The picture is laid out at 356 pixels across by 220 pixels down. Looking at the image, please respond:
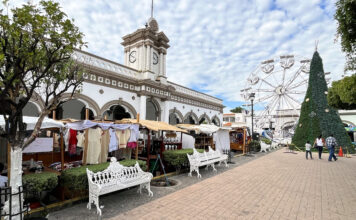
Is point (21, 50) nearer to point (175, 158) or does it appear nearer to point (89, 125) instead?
point (89, 125)

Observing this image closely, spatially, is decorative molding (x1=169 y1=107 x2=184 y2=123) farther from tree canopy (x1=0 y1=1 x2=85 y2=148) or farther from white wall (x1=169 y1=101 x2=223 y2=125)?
tree canopy (x1=0 y1=1 x2=85 y2=148)

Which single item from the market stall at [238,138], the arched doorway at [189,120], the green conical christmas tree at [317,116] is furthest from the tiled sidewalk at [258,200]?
the arched doorway at [189,120]

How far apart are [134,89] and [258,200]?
1207 centimetres

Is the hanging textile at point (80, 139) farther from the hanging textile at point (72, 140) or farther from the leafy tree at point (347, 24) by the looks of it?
the leafy tree at point (347, 24)

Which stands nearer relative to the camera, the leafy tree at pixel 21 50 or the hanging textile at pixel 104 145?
the leafy tree at pixel 21 50

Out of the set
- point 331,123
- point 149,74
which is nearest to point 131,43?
point 149,74

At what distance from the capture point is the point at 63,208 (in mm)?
4977

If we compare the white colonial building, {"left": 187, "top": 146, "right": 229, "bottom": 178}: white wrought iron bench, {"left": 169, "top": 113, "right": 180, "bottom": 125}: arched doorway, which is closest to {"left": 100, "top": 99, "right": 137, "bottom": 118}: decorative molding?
the white colonial building

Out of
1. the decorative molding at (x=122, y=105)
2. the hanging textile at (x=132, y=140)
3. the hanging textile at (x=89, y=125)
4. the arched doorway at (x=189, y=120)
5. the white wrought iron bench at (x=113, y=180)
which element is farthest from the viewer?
the arched doorway at (x=189, y=120)

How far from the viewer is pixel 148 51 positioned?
16375mm

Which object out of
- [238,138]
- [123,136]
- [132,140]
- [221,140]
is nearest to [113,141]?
[123,136]

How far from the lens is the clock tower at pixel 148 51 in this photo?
1630 cm

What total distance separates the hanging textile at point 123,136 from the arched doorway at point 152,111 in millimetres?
9447

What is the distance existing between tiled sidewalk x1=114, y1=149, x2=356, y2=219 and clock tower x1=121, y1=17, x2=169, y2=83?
11300 mm
